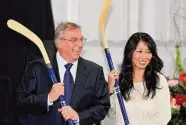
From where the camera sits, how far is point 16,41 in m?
2.30

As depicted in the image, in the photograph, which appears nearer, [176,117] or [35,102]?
[35,102]

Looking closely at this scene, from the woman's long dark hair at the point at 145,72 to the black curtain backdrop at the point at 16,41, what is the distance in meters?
0.57

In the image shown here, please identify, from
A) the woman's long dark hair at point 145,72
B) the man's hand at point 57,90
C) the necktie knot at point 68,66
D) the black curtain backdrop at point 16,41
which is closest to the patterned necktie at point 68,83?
the necktie knot at point 68,66

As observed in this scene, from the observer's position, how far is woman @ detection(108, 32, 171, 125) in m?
1.91

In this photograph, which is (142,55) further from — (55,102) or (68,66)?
(55,102)

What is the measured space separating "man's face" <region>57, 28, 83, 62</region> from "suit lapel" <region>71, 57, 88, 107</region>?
0.20 feet

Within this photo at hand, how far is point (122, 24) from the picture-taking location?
2.79 metres

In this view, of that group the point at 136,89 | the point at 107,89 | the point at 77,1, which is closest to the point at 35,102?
the point at 107,89

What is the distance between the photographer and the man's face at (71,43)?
1.78m

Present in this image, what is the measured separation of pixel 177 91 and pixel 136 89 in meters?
0.37

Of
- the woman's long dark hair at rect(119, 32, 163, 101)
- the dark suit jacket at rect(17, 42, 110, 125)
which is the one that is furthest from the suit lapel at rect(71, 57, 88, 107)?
the woman's long dark hair at rect(119, 32, 163, 101)

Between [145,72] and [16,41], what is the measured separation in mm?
798

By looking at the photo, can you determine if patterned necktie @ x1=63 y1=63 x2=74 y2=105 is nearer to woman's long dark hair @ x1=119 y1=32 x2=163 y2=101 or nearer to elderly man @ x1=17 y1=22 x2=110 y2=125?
elderly man @ x1=17 y1=22 x2=110 y2=125

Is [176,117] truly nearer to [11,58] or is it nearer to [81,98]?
[81,98]
